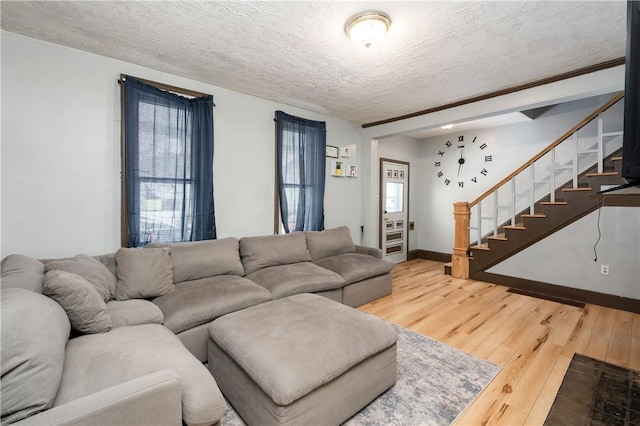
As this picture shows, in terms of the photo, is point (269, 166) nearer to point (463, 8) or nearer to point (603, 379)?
point (463, 8)

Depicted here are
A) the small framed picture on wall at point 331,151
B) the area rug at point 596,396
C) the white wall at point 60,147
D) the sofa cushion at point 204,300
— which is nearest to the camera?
the area rug at point 596,396

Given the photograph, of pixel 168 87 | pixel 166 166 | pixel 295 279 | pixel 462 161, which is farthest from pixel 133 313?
pixel 462 161

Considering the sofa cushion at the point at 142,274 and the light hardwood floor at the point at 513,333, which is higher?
the sofa cushion at the point at 142,274

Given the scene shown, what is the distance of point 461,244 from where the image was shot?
4.51 metres

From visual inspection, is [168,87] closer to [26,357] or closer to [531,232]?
[26,357]

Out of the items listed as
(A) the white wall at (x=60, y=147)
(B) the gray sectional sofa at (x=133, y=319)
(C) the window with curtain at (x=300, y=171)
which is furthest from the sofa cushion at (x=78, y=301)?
(C) the window with curtain at (x=300, y=171)

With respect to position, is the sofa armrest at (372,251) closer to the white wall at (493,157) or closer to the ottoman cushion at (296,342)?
the ottoman cushion at (296,342)

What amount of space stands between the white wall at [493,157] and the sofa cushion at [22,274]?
232 inches

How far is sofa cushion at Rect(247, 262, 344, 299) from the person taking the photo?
2695 mm

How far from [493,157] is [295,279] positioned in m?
4.42

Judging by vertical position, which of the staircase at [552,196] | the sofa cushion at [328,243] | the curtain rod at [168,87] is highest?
the curtain rod at [168,87]

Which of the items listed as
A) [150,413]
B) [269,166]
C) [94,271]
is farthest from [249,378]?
[269,166]

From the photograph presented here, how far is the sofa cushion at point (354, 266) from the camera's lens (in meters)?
3.28

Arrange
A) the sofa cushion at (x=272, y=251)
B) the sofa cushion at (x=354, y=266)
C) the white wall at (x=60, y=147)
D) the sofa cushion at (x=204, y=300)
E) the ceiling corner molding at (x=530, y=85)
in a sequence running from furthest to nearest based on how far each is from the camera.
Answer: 1. the sofa cushion at (x=354, y=266)
2. the sofa cushion at (x=272, y=251)
3. the ceiling corner molding at (x=530, y=85)
4. the white wall at (x=60, y=147)
5. the sofa cushion at (x=204, y=300)
